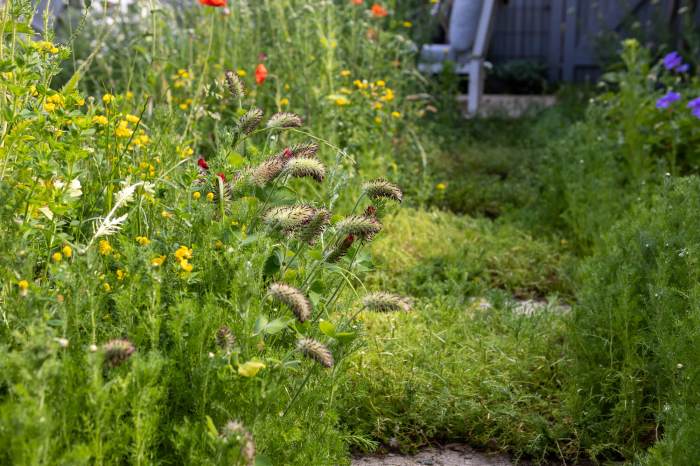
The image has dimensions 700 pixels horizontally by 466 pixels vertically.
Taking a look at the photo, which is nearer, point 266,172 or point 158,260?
point 158,260

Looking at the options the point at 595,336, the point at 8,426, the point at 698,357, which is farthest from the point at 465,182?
the point at 8,426

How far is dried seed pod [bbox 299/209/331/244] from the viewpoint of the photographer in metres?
1.81

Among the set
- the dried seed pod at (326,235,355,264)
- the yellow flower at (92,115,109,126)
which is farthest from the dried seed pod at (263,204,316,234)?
the yellow flower at (92,115,109,126)

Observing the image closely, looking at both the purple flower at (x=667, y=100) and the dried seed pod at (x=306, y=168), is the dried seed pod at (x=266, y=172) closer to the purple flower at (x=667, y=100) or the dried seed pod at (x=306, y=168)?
the dried seed pod at (x=306, y=168)

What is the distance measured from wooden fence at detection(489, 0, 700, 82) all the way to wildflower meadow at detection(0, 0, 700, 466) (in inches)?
258

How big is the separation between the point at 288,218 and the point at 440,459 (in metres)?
0.88

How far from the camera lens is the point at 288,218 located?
178 centimetres

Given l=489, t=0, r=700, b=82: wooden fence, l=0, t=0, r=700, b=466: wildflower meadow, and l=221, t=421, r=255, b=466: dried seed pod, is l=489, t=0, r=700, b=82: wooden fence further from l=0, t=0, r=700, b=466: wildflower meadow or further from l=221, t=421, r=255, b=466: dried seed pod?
l=221, t=421, r=255, b=466: dried seed pod

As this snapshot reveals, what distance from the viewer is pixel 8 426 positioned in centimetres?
125

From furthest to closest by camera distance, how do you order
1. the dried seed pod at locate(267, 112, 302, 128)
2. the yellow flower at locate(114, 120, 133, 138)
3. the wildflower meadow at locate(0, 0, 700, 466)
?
the yellow flower at locate(114, 120, 133, 138), the dried seed pod at locate(267, 112, 302, 128), the wildflower meadow at locate(0, 0, 700, 466)

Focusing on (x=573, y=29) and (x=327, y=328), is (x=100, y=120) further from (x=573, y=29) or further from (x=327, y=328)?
(x=573, y=29)

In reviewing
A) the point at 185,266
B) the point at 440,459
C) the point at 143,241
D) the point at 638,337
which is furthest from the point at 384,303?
the point at 638,337

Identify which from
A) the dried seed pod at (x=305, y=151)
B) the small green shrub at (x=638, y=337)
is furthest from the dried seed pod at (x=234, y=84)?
the small green shrub at (x=638, y=337)

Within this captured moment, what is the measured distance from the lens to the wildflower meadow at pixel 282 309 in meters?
1.50
